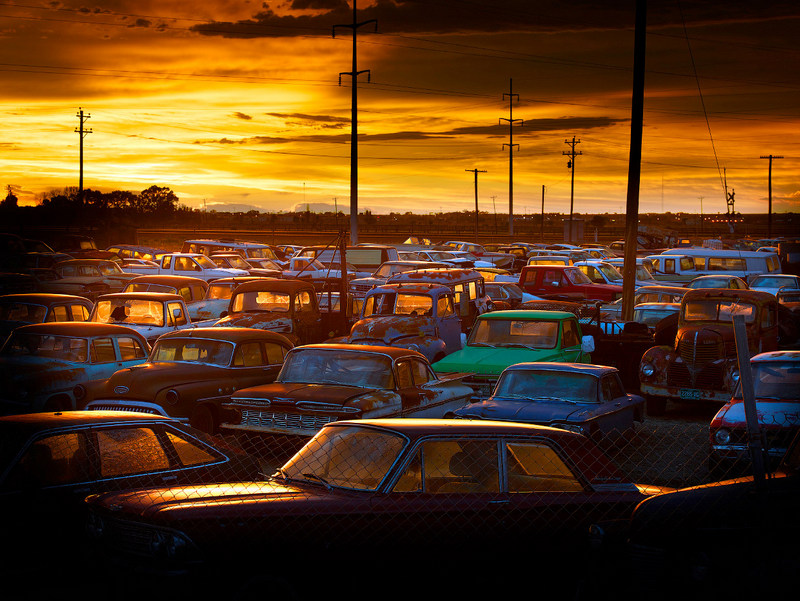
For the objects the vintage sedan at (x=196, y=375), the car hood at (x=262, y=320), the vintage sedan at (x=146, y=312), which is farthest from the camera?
the car hood at (x=262, y=320)

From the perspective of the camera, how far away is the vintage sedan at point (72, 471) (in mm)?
6188

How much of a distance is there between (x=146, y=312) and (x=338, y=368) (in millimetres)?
8688

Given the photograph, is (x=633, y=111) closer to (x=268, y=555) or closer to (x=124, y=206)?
(x=268, y=555)

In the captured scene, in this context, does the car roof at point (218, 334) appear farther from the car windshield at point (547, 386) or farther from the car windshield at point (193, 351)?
the car windshield at point (547, 386)

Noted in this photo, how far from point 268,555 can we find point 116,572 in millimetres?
960

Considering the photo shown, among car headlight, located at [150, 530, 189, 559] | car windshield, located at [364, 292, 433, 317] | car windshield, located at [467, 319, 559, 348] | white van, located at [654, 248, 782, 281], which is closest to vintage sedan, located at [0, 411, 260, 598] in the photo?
car headlight, located at [150, 530, 189, 559]

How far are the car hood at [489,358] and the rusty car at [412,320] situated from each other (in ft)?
5.95

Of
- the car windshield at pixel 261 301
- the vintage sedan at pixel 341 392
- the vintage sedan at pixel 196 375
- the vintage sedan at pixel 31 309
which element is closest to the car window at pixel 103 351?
the vintage sedan at pixel 196 375

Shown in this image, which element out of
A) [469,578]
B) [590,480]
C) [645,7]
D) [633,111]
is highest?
[645,7]

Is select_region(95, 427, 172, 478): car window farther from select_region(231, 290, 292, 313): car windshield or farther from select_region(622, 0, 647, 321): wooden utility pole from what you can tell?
select_region(622, 0, 647, 321): wooden utility pole

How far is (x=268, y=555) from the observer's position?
17.4 ft

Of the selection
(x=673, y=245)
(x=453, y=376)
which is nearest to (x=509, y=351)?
(x=453, y=376)

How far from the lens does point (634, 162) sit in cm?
2183

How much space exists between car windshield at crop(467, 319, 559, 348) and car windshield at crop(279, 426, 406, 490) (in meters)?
9.53
